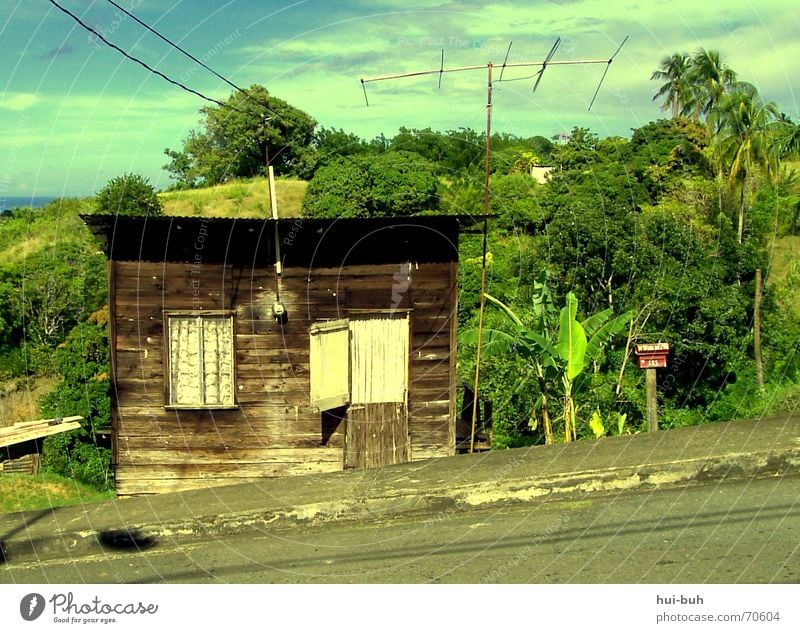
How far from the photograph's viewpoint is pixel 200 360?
10.0 meters

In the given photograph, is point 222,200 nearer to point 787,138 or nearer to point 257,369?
point 787,138

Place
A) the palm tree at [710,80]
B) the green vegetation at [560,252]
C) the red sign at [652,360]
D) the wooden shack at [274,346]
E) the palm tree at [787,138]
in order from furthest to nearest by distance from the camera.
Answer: the palm tree at [710,80], the palm tree at [787,138], the green vegetation at [560,252], the wooden shack at [274,346], the red sign at [652,360]

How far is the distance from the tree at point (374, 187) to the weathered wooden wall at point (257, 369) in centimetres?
1572

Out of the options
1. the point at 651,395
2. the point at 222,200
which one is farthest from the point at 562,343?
the point at 222,200

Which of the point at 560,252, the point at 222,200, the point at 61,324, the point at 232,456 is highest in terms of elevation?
the point at 222,200

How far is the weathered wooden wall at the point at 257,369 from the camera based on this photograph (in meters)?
9.94

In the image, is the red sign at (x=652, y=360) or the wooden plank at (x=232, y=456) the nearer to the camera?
the red sign at (x=652, y=360)

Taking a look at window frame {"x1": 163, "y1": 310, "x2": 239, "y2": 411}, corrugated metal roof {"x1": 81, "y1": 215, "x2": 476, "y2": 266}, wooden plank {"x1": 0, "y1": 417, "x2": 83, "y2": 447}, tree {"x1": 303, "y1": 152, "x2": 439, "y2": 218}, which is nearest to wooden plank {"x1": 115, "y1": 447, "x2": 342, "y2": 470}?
window frame {"x1": 163, "y1": 310, "x2": 239, "y2": 411}

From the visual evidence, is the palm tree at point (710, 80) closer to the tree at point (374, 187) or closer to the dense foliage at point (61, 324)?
the tree at point (374, 187)

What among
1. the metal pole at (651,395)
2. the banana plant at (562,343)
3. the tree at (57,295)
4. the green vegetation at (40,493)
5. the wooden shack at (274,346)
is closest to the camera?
the metal pole at (651,395)

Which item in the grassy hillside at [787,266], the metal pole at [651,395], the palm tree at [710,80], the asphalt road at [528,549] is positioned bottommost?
the asphalt road at [528,549]

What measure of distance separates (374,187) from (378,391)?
647 inches

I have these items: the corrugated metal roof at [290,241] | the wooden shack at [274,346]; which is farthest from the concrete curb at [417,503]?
the corrugated metal roof at [290,241]

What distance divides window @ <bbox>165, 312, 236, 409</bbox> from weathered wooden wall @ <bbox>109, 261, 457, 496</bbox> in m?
0.12
